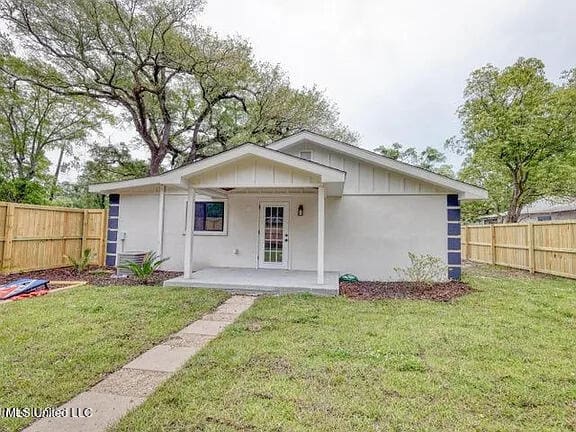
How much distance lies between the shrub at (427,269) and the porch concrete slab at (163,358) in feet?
20.1

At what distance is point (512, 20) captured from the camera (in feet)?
33.2

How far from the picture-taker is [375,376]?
3152 millimetres

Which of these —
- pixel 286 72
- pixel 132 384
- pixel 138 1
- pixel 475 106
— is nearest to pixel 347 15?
pixel 286 72

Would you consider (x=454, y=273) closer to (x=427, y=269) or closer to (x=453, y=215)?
(x=427, y=269)

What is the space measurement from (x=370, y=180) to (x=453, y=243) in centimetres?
263

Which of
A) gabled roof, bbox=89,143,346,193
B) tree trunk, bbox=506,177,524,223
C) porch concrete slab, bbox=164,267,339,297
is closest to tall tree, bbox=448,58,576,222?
tree trunk, bbox=506,177,524,223

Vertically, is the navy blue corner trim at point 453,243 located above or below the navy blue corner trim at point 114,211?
below

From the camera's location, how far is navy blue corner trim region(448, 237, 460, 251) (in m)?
8.48

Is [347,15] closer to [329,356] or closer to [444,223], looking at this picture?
[444,223]

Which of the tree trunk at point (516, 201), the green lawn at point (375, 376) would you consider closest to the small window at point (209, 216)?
the green lawn at point (375, 376)

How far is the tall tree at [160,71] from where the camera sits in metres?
12.9

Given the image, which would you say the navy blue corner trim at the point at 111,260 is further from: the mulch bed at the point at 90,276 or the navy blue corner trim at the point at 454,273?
the navy blue corner trim at the point at 454,273

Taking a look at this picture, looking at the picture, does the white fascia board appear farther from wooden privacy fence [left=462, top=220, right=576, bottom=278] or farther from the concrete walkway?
wooden privacy fence [left=462, top=220, right=576, bottom=278]

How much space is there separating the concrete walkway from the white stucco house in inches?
127
